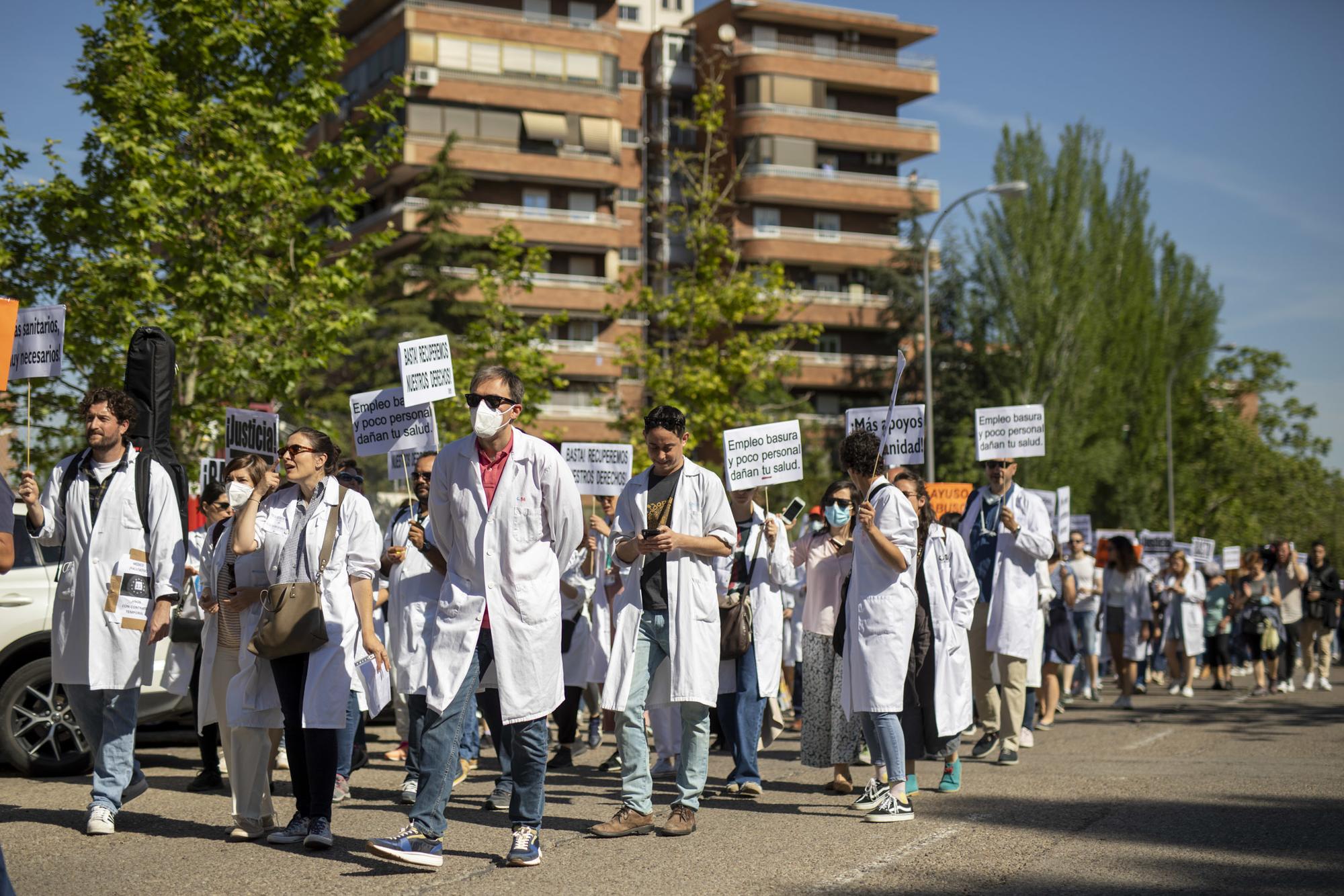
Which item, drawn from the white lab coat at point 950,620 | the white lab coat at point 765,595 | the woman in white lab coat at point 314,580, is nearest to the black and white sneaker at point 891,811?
the white lab coat at point 950,620

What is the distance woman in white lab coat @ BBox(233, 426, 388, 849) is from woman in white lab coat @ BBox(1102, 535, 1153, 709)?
1224cm

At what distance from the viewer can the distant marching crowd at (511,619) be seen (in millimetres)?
6945

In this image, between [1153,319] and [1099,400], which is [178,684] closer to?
[1099,400]

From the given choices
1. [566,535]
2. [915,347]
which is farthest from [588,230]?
[566,535]

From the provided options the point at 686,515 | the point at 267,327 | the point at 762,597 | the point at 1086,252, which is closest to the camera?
the point at 686,515

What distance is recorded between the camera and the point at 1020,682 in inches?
448

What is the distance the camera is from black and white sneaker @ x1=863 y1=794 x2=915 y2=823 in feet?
27.1

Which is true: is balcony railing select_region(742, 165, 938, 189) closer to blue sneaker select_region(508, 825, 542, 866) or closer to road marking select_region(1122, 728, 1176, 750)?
road marking select_region(1122, 728, 1176, 750)

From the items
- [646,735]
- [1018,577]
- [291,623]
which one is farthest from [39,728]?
[1018,577]

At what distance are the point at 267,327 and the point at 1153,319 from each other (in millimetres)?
41447

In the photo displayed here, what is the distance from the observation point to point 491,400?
698cm

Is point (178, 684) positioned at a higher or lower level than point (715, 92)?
lower

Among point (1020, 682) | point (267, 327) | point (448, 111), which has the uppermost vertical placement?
point (448, 111)

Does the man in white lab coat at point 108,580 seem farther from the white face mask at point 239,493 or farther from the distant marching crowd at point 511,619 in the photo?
the white face mask at point 239,493
